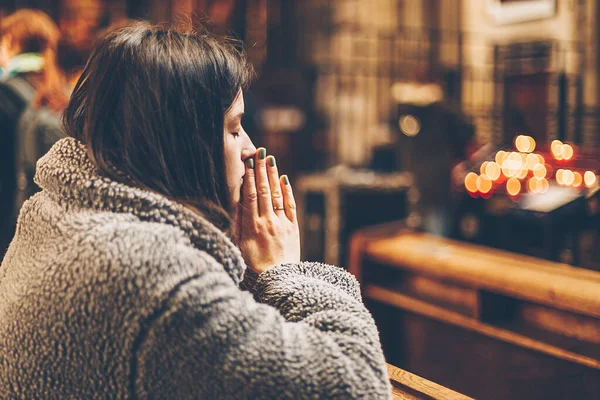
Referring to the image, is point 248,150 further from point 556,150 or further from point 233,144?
point 556,150

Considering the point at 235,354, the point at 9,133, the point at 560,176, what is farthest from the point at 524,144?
the point at 235,354

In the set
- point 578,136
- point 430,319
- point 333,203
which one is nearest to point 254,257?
point 430,319

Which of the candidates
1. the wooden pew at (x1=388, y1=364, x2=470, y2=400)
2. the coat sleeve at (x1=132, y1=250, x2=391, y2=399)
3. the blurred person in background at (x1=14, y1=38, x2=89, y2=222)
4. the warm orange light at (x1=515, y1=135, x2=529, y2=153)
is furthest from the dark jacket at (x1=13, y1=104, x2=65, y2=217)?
the warm orange light at (x1=515, y1=135, x2=529, y2=153)

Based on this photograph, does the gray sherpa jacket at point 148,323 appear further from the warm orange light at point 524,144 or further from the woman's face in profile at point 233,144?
the warm orange light at point 524,144

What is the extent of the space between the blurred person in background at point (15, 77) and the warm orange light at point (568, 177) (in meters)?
Answer: 3.00

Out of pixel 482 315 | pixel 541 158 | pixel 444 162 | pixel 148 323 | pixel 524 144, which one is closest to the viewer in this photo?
pixel 148 323

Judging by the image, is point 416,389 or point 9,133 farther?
point 9,133

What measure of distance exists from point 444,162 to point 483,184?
0.59 meters

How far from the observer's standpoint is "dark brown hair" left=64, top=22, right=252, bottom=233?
108cm

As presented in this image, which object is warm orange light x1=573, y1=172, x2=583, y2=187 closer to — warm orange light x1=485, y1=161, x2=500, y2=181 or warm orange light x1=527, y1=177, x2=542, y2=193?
warm orange light x1=527, y1=177, x2=542, y2=193

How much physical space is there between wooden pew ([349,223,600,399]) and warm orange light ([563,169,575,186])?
96 cm

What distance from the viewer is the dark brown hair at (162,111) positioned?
3.55 ft

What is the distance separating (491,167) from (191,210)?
3.73 m

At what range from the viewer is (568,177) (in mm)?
3738
